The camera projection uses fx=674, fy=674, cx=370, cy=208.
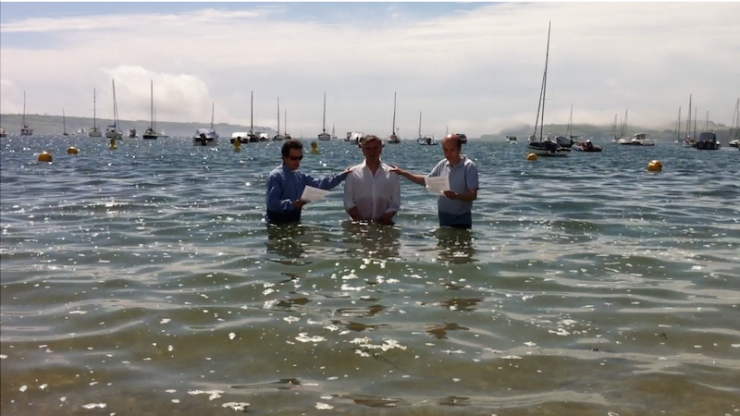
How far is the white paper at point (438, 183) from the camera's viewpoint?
997 centimetres

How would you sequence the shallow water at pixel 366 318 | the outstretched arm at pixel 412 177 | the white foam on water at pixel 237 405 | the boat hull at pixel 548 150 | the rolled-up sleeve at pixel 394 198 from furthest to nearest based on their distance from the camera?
the boat hull at pixel 548 150 → the rolled-up sleeve at pixel 394 198 → the outstretched arm at pixel 412 177 → the shallow water at pixel 366 318 → the white foam on water at pixel 237 405

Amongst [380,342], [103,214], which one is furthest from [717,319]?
[103,214]

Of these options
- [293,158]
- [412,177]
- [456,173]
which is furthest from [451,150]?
[293,158]

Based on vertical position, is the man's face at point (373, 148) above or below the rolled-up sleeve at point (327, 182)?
above

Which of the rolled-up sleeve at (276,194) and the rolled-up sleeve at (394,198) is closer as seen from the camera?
the rolled-up sleeve at (276,194)

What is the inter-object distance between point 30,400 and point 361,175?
6291mm

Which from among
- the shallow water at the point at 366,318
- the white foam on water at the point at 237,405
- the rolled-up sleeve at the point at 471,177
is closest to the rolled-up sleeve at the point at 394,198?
the shallow water at the point at 366,318

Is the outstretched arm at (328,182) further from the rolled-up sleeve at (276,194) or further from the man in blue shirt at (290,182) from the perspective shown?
the rolled-up sleeve at (276,194)

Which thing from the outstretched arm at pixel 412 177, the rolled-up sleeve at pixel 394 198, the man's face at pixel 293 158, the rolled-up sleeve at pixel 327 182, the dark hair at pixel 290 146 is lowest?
the rolled-up sleeve at pixel 394 198

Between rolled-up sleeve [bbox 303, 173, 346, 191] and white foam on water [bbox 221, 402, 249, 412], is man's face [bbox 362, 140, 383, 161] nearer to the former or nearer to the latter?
rolled-up sleeve [bbox 303, 173, 346, 191]

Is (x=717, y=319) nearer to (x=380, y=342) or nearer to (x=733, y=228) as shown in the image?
(x=380, y=342)

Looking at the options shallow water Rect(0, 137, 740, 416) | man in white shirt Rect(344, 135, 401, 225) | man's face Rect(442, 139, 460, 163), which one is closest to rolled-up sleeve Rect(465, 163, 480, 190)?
man's face Rect(442, 139, 460, 163)

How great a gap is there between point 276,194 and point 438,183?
8.17ft

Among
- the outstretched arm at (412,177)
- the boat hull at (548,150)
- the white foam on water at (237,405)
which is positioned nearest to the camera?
the white foam on water at (237,405)
